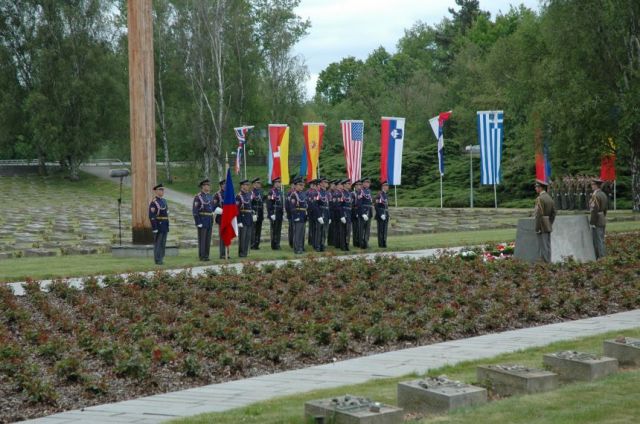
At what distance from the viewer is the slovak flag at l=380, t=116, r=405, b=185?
35.8 meters

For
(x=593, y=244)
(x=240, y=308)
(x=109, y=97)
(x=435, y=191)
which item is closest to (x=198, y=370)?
(x=240, y=308)

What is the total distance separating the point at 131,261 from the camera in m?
21.2

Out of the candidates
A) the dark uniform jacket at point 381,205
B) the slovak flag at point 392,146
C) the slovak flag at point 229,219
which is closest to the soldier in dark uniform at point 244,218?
the slovak flag at point 229,219

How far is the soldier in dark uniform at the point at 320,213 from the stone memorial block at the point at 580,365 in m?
16.2

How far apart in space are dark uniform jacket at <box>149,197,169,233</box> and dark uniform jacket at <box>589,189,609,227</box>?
28.7ft

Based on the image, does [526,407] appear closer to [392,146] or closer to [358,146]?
[358,146]

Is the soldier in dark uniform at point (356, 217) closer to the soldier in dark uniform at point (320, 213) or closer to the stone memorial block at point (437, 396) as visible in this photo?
the soldier in dark uniform at point (320, 213)

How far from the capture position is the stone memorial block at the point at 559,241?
20.0 metres

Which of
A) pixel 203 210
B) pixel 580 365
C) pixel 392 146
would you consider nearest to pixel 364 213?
pixel 203 210

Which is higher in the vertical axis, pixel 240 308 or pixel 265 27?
pixel 265 27

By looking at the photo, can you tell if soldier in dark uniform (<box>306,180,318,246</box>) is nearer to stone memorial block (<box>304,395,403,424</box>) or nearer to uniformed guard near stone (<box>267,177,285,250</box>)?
uniformed guard near stone (<box>267,177,285,250</box>)

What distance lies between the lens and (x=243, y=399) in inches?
320

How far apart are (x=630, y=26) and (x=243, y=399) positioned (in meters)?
34.7

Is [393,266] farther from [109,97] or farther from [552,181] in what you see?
[109,97]
